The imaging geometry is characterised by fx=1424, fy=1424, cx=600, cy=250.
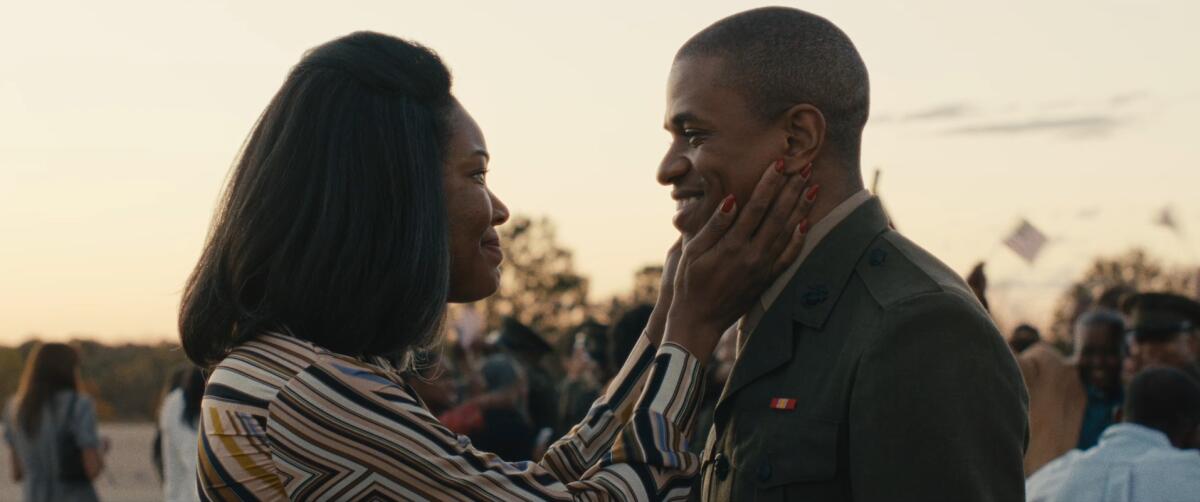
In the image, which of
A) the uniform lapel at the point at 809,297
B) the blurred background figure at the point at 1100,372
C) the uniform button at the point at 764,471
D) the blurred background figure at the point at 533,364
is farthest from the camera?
the blurred background figure at the point at 533,364

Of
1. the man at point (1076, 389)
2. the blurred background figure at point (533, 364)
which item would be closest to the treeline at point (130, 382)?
the blurred background figure at point (533, 364)

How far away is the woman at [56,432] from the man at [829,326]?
7950 mm

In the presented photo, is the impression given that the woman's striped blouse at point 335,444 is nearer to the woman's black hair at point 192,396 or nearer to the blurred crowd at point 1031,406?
the blurred crowd at point 1031,406

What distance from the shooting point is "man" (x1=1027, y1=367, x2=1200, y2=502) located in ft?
18.5

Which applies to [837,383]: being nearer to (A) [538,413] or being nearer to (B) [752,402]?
(B) [752,402]

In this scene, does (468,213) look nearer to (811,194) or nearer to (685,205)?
(685,205)

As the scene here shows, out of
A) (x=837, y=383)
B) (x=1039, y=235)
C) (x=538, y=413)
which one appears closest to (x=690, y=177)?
(x=837, y=383)

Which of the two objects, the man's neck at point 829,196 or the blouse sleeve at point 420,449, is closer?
the blouse sleeve at point 420,449

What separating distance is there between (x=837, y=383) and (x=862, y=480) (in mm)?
218

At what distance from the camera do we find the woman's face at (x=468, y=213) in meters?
3.21

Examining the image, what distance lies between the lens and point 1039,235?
26.1ft

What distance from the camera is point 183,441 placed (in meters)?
9.17

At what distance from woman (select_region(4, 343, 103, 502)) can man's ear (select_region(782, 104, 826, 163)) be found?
8204 millimetres

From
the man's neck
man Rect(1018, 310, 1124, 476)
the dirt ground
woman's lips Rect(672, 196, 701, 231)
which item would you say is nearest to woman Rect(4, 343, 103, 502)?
the dirt ground
